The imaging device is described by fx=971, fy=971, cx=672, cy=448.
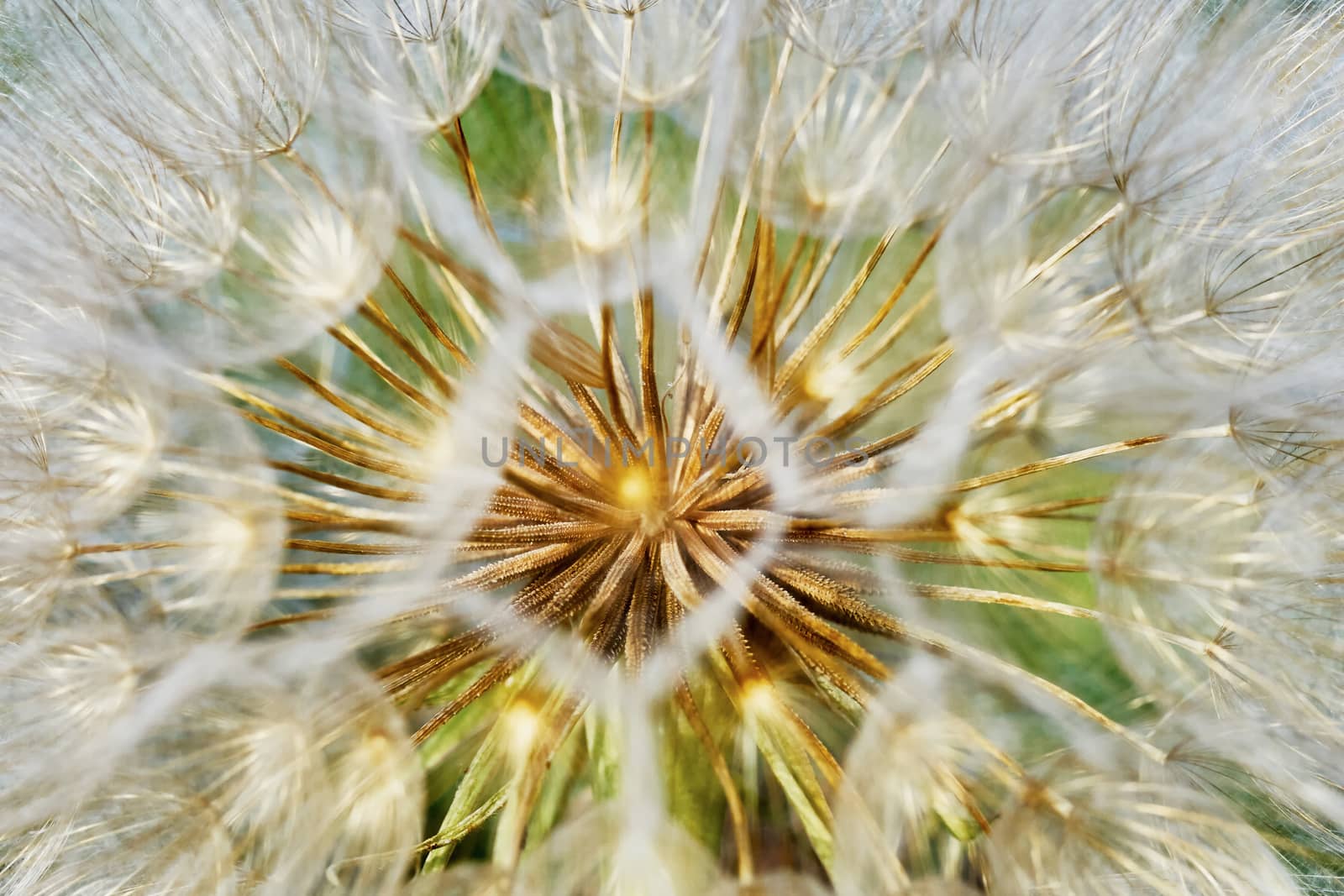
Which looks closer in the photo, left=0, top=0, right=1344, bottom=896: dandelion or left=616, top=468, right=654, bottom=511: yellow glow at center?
left=0, top=0, right=1344, bottom=896: dandelion

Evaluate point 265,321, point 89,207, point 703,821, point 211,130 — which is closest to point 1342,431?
point 703,821

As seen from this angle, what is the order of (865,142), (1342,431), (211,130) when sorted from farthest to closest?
(865,142) < (211,130) < (1342,431)

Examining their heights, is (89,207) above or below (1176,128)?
above

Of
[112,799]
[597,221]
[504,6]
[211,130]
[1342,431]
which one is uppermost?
[504,6]

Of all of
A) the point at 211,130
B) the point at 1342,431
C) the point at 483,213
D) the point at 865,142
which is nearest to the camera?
the point at 1342,431

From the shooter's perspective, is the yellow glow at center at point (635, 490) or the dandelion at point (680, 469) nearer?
the dandelion at point (680, 469)

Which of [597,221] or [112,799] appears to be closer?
[112,799]

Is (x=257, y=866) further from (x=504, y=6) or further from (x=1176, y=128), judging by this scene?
(x=1176, y=128)
